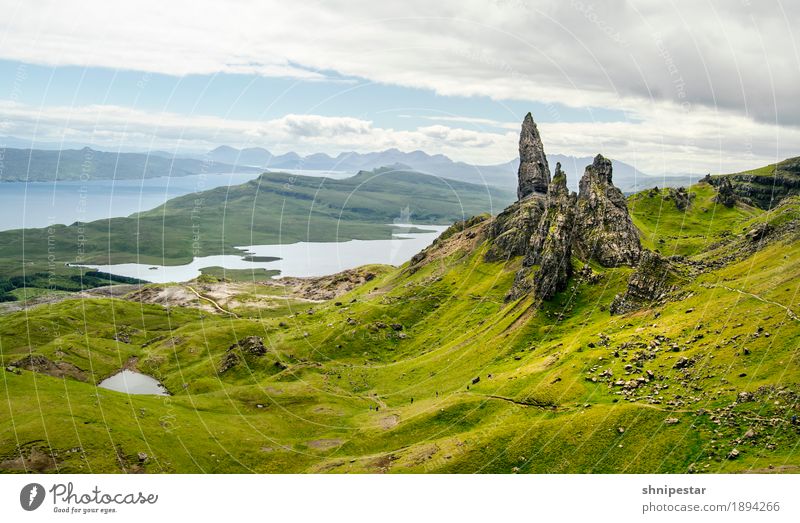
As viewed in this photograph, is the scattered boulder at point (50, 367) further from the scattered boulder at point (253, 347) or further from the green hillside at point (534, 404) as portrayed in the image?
the scattered boulder at point (253, 347)

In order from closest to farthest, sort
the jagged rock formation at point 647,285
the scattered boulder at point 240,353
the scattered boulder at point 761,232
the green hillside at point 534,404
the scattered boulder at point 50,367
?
the green hillside at point 534,404
the jagged rock formation at point 647,285
the scattered boulder at point 761,232
the scattered boulder at point 50,367
the scattered boulder at point 240,353

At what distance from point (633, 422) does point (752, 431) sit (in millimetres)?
17085

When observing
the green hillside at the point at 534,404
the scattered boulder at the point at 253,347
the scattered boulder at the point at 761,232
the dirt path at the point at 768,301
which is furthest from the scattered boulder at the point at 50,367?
the scattered boulder at the point at 761,232

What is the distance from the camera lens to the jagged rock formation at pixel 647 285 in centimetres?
13462

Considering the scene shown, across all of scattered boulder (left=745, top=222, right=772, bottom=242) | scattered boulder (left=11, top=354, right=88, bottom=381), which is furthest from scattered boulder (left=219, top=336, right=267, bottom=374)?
scattered boulder (left=745, top=222, right=772, bottom=242)

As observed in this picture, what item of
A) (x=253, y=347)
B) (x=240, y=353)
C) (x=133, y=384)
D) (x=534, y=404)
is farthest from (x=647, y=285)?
(x=133, y=384)

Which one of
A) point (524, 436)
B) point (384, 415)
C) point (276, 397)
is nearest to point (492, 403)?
point (524, 436)

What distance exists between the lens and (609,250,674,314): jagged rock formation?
134625 millimetres

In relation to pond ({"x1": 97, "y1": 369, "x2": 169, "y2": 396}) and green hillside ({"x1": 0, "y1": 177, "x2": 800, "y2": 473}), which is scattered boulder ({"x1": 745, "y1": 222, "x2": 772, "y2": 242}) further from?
pond ({"x1": 97, "y1": 369, "x2": 169, "y2": 396})

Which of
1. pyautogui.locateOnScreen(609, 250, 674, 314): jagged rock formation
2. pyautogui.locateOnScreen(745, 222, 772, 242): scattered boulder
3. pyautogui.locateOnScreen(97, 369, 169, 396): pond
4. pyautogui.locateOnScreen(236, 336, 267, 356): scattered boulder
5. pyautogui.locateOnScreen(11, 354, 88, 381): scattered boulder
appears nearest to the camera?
pyautogui.locateOnScreen(609, 250, 674, 314): jagged rock formation

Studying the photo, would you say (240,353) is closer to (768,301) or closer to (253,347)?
(253,347)

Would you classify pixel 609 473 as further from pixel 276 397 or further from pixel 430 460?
pixel 276 397

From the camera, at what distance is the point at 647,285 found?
137 metres

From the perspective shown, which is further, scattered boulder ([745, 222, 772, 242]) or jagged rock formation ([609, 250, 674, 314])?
scattered boulder ([745, 222, 772, 242])
